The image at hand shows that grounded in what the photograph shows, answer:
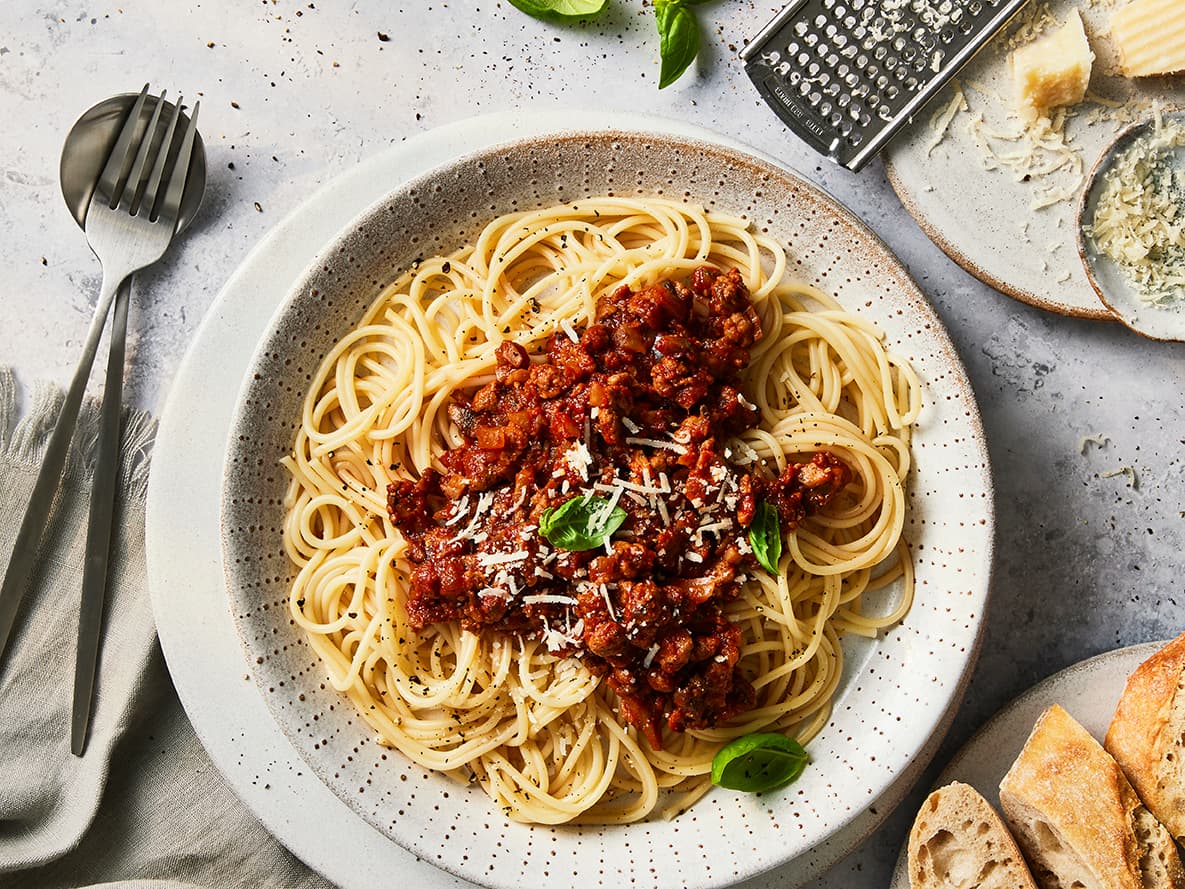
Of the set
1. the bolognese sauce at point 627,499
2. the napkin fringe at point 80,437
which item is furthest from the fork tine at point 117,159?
the bolognese sauce at point 627,499

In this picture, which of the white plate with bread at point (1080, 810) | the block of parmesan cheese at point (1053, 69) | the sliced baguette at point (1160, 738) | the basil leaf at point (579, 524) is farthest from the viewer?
the block of parmesan cheese at point (1053, 69)

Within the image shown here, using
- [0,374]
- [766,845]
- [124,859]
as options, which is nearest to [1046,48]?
[766,845]

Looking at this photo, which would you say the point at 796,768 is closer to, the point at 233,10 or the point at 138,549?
the point at 138,549

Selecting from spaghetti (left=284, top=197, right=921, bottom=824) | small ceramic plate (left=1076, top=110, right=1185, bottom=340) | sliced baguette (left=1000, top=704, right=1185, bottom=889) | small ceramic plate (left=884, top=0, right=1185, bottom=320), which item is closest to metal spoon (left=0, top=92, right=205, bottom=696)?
spaghetti (left=284, top=197, right=921, bottom=824)

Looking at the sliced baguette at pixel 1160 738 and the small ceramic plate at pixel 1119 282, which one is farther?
the small ceramic plate at pixel 1119 282

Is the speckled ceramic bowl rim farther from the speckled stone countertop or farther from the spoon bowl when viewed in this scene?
the spoon bowl

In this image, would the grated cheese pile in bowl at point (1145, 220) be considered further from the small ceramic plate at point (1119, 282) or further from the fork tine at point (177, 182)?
the fork tine at point (177, 182)
